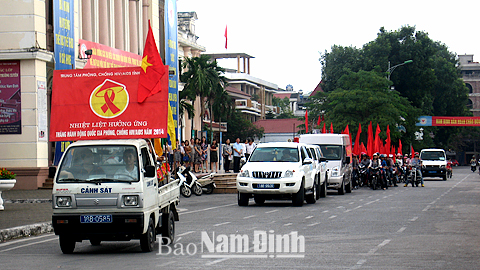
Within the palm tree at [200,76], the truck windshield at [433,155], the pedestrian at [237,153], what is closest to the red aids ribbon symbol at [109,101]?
the pedestrian at [237,153]

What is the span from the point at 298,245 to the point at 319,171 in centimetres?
1336

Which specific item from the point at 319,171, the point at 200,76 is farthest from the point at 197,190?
the point at 200,76

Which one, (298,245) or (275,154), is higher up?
(275,154)

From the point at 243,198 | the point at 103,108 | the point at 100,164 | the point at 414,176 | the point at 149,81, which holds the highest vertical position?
the point at 149,81

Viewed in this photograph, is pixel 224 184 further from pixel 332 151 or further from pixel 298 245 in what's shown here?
pixel 298 245

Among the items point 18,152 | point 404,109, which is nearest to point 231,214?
point 18,152

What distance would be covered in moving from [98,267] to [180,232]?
4.65 metres

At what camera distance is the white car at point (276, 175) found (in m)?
21.3

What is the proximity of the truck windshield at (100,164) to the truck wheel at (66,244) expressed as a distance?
2.93ft

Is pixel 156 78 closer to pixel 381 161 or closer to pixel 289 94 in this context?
pixel 381 161

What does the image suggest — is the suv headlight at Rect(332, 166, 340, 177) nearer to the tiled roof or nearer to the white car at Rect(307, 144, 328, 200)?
the white car at Rect(307, 144, 328, 200)

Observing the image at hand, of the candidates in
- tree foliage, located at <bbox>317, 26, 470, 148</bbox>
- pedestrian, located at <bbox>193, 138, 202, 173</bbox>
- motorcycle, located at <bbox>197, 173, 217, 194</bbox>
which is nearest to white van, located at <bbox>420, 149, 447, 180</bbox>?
tree foliage, located at <bbox>317, 26, 470, 148</bbox>

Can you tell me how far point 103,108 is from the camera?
42.3 ft

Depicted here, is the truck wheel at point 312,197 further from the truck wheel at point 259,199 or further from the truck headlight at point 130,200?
the truck headlight at point 130,200
